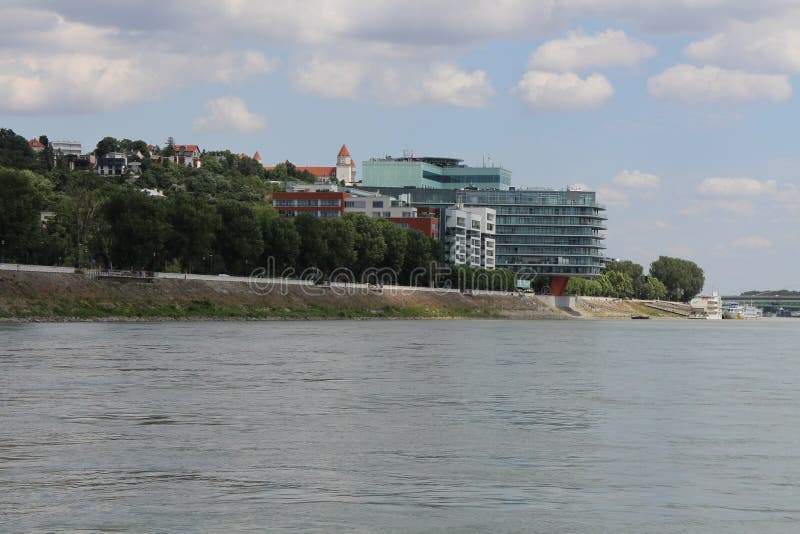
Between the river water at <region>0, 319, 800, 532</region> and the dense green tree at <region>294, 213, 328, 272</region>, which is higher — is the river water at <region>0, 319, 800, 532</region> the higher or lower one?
the lower one

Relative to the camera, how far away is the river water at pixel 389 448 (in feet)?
74.6

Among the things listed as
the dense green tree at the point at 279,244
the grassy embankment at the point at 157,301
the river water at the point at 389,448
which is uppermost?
the dense green tree at the point at 279,244

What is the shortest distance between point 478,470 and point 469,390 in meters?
21.5

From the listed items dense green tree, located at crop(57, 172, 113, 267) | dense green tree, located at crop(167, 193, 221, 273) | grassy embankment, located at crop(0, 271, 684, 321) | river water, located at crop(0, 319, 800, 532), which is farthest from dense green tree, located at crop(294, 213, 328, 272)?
river water, located at crop(0, 319, 800, 532)

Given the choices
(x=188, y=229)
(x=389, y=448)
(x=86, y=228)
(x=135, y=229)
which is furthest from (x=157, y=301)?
(x=389, y=448)

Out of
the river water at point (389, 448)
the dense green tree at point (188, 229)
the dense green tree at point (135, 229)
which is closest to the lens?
the river water at point (389, 448)

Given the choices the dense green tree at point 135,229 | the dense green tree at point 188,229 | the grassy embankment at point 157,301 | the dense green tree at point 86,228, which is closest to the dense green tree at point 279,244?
the grassy embankment at point 157,301

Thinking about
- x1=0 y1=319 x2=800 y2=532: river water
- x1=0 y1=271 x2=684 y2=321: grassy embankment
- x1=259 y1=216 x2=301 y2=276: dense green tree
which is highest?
x1=259 y1=216 x2=301 y2=276: dense green tree

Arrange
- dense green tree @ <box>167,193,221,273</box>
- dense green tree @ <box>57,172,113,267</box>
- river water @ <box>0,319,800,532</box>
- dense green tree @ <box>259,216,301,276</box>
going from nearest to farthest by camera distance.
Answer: river water @ <box>0,319,800,532</box> → dense green tree @ <box>57,172,113,267</box> → dense green tree @ <box>167,193,221,273</box> → dense green tree @ <box>259,216,301,276</box>

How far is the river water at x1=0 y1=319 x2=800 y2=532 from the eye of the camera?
22.8 meters

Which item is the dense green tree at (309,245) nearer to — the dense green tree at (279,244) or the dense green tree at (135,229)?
the dense green tree at (279,244)

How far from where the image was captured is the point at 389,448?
103 feet

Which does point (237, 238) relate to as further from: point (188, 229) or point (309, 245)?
point (309, 245)

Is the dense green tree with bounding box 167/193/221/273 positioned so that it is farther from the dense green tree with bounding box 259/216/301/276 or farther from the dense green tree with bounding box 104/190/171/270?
the dense green tree with bounding box 259/216/301/276
